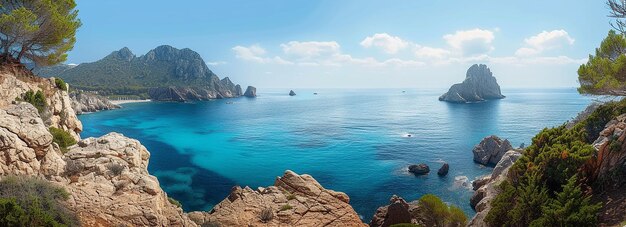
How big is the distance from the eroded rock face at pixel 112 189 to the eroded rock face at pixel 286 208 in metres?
5.01

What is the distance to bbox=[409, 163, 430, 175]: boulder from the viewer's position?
6012cm

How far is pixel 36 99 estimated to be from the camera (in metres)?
26.6

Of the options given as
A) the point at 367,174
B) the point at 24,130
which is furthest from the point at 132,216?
the point at 367,174

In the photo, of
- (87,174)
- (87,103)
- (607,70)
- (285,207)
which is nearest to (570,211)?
(607,70)

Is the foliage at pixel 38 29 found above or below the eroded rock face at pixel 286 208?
above

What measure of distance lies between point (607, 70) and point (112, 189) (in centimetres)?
3515

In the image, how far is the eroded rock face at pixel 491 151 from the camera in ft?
216

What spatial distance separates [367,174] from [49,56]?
4949 cm

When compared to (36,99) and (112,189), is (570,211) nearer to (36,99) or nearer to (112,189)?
(112,189)

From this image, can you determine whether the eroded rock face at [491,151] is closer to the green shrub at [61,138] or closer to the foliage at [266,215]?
the foliage at [266,215]

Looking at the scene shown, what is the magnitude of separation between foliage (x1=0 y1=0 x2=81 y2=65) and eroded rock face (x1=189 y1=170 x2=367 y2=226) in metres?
20.3

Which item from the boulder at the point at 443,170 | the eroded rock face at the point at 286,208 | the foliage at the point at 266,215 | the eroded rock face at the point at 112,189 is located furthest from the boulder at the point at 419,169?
the eroded rock face at the point at 112,189

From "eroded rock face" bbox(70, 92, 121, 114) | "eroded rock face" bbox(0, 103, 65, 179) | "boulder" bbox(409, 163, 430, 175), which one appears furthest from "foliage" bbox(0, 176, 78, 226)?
"eroded rock face" bbox(70, 92, 121, 114)

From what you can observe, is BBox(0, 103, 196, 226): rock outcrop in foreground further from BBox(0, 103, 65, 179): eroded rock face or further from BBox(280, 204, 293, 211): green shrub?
BBox(280, 204, 293, 211): green shrub
